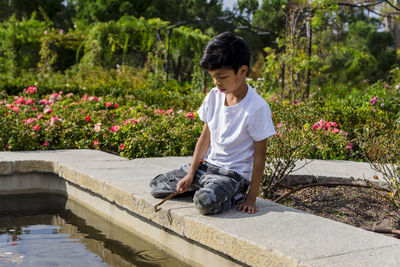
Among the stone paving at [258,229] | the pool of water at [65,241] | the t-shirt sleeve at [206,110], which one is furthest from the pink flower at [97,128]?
the t-shirt sleeve at [206,110]

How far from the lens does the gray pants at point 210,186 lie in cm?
260

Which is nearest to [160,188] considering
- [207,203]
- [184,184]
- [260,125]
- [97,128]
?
[184,184]

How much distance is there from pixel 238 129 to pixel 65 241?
1328 mm

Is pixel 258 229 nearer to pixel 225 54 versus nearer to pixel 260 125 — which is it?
pixel 260 125

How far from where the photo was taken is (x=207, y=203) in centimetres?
257

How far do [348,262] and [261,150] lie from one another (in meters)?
0.98

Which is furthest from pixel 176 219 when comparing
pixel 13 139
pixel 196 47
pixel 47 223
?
pixel 196 47

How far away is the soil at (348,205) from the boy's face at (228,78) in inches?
44.5

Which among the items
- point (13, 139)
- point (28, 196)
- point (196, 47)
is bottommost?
point (28, 196)

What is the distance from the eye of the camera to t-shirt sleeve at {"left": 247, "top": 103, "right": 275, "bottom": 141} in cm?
272

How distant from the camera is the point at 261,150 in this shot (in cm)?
275

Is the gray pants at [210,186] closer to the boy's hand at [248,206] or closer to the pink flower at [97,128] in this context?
the boy's hand at [248,206]

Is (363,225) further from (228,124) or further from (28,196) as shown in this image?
(28,196)

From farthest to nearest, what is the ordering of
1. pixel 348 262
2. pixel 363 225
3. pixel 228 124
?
pixel 363 225 < pixel 228 124 < pixel 348 262
